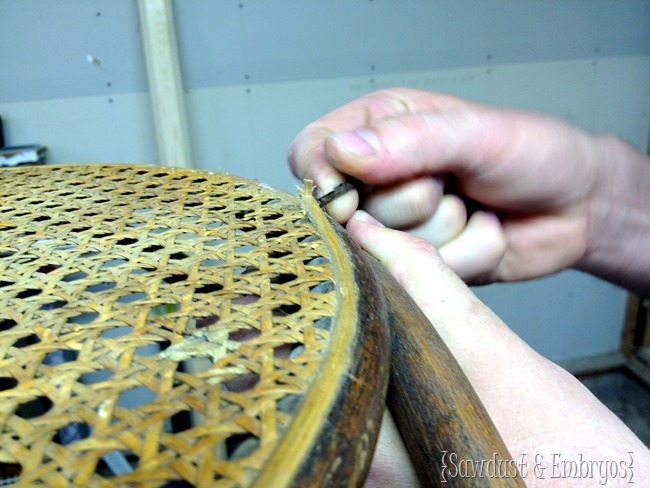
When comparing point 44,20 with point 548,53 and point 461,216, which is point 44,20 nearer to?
point 461,216

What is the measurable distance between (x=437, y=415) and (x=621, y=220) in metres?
0.56

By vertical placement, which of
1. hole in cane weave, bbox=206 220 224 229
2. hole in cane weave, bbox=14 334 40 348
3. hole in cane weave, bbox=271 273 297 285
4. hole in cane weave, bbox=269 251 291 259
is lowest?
hole in cane weave, bbox=14 334 40 348

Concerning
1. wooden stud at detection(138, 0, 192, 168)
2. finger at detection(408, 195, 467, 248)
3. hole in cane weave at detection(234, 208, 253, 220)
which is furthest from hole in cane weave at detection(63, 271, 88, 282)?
wooden stud at detection(138, 0, 192, 168)

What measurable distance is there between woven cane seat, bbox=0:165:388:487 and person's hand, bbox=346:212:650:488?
0.39 ft

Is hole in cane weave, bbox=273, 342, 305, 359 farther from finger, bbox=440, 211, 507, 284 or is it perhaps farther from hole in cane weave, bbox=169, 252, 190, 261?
finger, bbox=440, 211, 507, 284

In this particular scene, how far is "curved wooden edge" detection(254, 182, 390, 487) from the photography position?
16 cm

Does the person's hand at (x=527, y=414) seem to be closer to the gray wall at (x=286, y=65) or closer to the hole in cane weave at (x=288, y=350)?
the hole in cane weave at (x=288, y=350)

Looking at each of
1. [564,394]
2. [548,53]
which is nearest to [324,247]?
[564,394]

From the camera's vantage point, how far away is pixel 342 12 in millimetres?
1236

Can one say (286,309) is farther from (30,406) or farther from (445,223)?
(445,223)

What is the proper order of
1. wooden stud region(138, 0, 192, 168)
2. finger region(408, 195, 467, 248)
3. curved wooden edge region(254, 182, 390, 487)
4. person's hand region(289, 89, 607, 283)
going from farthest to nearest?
wooden stud region(138, 0, 192, 168)
finger region(408, 195, 467, 248)
person's hand region(289, 89, 607, 283)
curved wooden edge region(254, 182, 390, 487)

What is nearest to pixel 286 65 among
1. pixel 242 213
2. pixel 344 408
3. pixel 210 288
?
pixel 242 213

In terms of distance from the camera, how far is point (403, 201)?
52 centimetres

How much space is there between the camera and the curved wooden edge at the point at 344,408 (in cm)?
16
